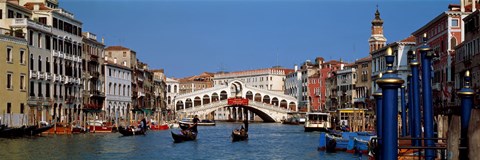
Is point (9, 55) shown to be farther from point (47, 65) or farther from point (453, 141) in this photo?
point (453, 141)

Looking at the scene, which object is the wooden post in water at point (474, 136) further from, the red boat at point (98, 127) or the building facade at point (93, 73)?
the building facade at point (93, 73)

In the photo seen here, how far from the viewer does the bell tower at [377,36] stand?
52.3m

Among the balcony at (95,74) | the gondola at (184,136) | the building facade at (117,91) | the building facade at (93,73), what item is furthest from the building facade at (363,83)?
the gondola at (184,136)

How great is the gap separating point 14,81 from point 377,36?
2735 cm

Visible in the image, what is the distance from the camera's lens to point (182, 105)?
72188 mm

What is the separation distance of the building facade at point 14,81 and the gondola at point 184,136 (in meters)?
5.93

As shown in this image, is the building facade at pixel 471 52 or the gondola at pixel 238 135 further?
the gondola at pixel 238 135

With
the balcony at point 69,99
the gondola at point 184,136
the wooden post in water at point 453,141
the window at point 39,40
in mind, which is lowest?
the gondola at point 184,136

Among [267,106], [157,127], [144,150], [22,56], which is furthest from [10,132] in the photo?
[267,106]

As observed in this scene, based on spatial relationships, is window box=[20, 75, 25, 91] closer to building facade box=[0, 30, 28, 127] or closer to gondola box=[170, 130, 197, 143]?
building facade box=[0, 30, 28, 127]

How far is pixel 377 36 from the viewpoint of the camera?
52.8 m

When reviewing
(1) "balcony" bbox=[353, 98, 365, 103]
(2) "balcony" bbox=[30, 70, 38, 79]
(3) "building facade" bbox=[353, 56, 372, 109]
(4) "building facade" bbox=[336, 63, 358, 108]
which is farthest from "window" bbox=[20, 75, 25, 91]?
(4) "building facade" bbox=[336, 63, 358, 108]

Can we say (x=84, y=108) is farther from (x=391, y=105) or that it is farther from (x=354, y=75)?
(x=391, y=105)

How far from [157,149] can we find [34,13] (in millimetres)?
13552
